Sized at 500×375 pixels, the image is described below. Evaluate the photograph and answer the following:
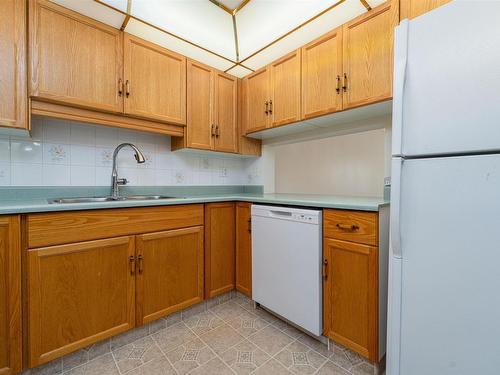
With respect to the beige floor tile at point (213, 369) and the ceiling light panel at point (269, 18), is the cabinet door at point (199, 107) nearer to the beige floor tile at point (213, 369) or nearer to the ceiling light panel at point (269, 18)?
the ceiling light panel at point (269, 18)

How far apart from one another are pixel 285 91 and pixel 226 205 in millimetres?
1062

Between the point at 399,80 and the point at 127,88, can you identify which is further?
the point at 127,88

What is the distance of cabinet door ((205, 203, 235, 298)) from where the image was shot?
183 centimetres

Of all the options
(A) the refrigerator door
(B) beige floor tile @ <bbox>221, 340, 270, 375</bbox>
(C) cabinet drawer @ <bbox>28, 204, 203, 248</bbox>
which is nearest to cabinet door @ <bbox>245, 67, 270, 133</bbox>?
(C) cabinet drawer @ <bbox>28, 204, 203, 248</bbox>

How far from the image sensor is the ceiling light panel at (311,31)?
1.47 meters

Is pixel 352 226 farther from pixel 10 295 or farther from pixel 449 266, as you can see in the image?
pixel 10 295

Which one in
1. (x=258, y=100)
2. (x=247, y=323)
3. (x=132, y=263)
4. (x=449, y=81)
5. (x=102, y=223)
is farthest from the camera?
(x=258, y=100)

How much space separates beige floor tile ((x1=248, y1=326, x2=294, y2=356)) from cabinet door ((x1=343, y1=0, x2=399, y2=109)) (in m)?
1.57

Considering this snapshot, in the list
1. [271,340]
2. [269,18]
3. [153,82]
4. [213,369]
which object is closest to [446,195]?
[271,340]

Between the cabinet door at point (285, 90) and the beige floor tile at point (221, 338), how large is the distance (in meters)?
1.61

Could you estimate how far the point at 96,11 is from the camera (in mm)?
1457

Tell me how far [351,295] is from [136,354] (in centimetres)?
130

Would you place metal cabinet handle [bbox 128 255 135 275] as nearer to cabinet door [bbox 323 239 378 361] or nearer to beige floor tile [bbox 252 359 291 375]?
beige floor tile [bbox 252 359 291 375]

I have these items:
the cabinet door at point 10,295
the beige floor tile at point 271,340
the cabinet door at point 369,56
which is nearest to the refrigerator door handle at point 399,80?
the cabinet door at point 369,56
